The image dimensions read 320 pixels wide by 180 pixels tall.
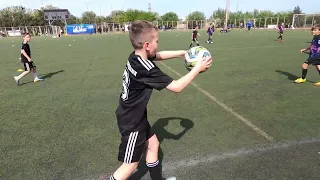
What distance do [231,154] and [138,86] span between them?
219cm

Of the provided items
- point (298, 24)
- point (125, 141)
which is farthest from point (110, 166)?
point (298, 24)

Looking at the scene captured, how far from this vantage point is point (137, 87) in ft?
8.87

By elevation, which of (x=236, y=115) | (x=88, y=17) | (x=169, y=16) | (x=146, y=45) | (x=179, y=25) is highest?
(x=169, y=16)

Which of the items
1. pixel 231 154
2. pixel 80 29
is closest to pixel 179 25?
pixel 80 29

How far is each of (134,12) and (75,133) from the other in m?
96.0

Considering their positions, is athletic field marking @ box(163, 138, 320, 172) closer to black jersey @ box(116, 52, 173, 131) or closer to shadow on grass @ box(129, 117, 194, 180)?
shadow on grass @ box(129, 117, 194, 180)

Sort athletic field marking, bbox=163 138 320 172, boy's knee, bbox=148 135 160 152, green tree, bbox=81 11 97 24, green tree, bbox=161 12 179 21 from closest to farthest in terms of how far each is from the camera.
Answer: boy's knee, bbox=148 135 160 152 < athletic field marking, bbox=163 138 320 172 < green tree, bbox=81 11 97 24 < green tree, bbox=161 12 179 21

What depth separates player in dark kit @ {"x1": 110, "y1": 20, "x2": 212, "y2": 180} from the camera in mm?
2566

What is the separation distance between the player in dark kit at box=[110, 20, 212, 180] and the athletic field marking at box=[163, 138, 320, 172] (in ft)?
3.44

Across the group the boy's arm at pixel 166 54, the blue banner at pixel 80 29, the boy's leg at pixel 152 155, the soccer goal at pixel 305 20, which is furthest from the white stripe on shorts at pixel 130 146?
the blue banner at pixel 80 29

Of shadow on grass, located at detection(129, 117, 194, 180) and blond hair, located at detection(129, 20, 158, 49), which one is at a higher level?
blond hair, located at detection(129, 20, 158, 49)

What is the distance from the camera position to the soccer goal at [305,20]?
2070 inches

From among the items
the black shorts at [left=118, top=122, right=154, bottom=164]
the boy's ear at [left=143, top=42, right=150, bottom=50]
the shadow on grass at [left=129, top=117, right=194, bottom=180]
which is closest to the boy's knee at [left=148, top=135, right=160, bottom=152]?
the black shorts at [left=118, top=122, right=154, bottom=164]

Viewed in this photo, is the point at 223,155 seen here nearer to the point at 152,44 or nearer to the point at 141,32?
the point at 152,44
